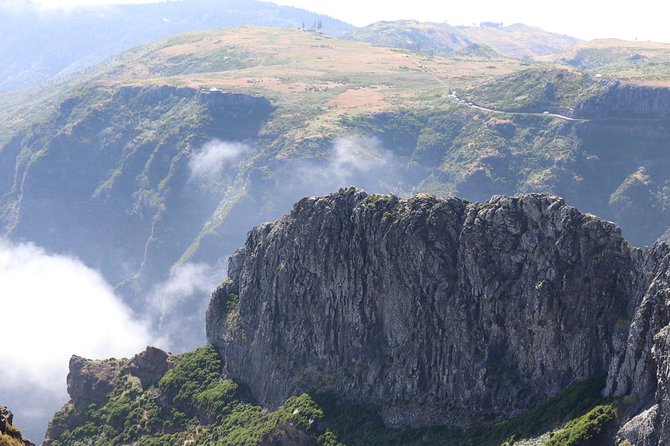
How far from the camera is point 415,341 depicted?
141375 mm

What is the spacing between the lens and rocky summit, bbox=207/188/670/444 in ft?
380

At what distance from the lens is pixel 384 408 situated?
142875 mm

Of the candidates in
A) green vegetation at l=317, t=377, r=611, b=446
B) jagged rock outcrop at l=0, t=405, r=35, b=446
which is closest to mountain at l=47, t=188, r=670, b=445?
green vegetation at l=317, t=377, r=611, b=446

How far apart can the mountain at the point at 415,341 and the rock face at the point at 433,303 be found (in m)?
0.24

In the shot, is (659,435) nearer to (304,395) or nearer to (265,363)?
(304,395)

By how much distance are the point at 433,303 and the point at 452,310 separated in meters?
4.06

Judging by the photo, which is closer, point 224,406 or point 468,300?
point 468,300

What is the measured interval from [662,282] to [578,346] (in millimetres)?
18161

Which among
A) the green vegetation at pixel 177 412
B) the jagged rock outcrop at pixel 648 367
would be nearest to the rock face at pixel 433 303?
the jagged rock outcrop at pixel 648 367

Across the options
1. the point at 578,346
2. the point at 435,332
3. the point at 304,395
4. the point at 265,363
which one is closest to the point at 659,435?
the point at 578,346

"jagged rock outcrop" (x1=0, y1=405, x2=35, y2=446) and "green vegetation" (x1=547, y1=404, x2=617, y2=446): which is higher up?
"jagged rock outcrop" (x1=0, y1=405, x2=35, y2=446)

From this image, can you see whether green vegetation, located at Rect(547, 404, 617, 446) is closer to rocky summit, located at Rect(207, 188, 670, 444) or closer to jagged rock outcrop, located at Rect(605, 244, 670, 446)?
rocky summit, located at Rect(207, 188, 670, 444)

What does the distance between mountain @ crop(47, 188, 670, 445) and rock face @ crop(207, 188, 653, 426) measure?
237 mm

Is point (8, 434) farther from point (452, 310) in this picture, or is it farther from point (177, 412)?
point (177, 412)
